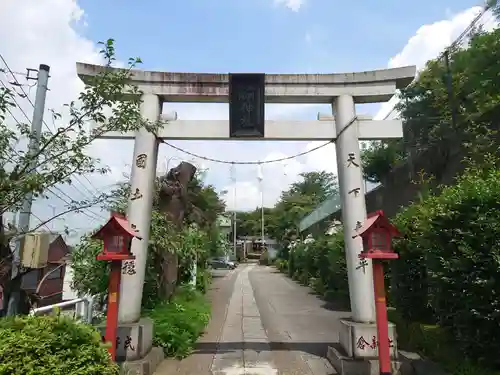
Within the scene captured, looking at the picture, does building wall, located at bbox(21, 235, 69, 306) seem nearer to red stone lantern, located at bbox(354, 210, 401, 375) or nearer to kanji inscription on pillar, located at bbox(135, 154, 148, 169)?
kanji inscription on pillar, located at bbox(135, 154, 148, 169)

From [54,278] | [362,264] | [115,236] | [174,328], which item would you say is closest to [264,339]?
[174,328]

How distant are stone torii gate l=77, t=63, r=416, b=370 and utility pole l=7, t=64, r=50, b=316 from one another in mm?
1598

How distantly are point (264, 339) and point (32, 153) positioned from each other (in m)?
7.57

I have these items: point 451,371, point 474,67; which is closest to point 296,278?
point 474,67

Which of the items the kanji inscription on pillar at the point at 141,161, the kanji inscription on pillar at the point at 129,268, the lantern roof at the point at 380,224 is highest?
the kanji inscription on pillar at the point at 141,161

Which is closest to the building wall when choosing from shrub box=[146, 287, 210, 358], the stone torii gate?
shrub box=[146, 287, 210, 358]

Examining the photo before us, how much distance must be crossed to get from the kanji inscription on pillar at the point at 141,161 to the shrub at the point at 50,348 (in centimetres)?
374

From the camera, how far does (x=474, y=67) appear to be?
1255 centimetres

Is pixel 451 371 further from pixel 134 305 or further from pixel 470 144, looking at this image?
pixel 470 144

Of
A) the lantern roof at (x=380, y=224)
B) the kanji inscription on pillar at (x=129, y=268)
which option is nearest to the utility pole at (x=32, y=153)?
the kanji inscription on pillar at (x=129, y=268)

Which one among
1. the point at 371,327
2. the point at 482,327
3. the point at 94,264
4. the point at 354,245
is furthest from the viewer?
the point at 94,264

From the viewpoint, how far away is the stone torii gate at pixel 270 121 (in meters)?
7.60

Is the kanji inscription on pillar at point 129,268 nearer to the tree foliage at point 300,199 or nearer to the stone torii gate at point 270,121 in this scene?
the stone torii gate at point 270,121

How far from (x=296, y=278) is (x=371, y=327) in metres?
22.7
